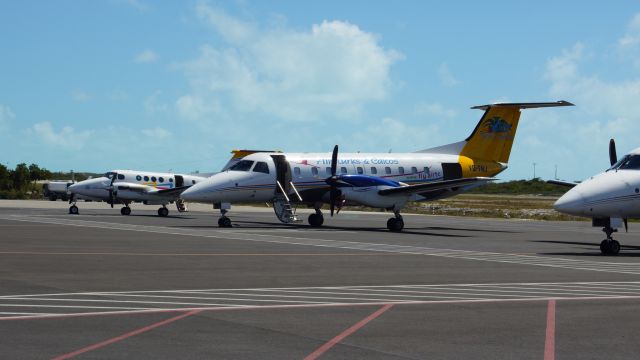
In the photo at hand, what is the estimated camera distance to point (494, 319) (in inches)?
488

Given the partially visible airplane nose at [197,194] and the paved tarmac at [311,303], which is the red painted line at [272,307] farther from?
the partially visible airplane nose at [197,194]

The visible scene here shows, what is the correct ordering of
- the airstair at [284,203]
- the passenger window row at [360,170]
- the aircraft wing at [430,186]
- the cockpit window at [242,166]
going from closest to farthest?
1. the aircraft wing at [430,186]
2. the cockpit window at [242,166]
3. the airstair at [284,203]
4. the passenger window row at [360,170]

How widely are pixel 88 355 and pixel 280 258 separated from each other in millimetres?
13901

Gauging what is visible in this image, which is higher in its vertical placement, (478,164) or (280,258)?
(478,164)

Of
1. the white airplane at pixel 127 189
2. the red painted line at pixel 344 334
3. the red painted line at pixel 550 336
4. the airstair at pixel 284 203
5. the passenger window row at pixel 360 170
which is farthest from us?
the white airplane at pixel 127 189

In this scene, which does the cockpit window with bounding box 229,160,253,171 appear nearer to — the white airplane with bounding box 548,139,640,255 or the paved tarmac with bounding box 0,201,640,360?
the paved tarmac with bounding box 0,201,640,360

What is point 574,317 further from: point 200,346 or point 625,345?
point 200,346

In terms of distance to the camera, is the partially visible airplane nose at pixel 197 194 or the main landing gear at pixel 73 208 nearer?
the partially visible airplane nose at pixel 197 194

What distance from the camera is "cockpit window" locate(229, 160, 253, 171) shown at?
4134cm

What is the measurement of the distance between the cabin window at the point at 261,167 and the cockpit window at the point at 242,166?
0.30 metres

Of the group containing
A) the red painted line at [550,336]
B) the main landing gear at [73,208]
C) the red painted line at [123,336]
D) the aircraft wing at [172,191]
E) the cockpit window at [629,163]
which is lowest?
the red painted line at [123,336]

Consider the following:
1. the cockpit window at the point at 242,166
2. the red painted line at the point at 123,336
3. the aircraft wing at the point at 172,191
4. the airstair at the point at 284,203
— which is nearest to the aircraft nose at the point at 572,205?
the red painted line at the point at 123,336

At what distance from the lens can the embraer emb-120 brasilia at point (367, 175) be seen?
40.2 metres

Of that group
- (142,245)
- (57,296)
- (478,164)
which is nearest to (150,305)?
Answer: (57,296)
